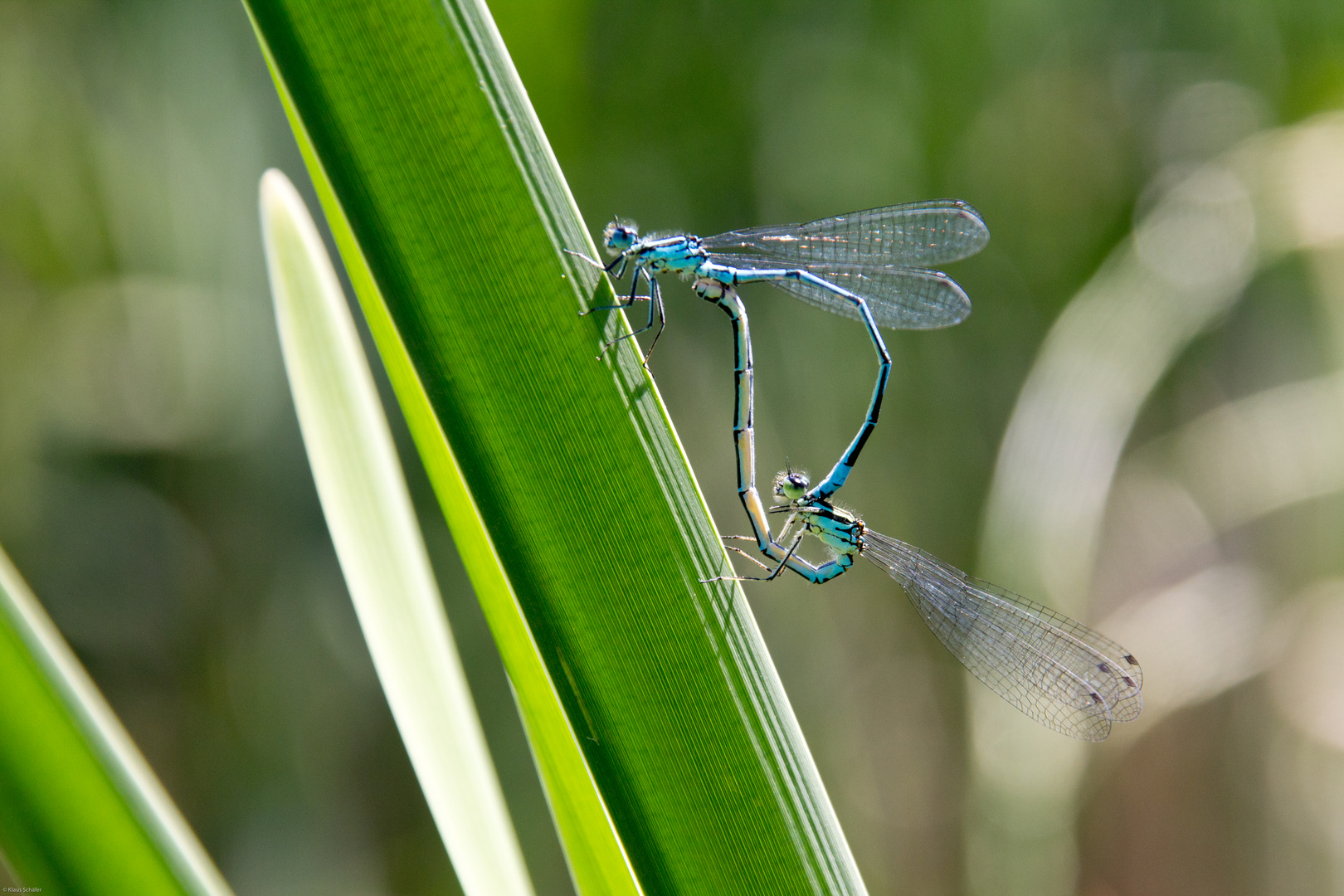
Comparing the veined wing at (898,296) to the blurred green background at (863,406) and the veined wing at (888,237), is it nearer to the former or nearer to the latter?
the veined wing at (888,237)

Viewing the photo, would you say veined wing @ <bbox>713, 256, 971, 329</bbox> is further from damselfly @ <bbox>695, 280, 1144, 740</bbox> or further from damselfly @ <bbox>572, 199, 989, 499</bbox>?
damselfly @ <bbox>695, 280, 1144, 740</bbox>

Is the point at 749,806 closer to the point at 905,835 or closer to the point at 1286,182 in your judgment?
the point at 905,835

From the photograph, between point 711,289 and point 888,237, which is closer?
point 711,289

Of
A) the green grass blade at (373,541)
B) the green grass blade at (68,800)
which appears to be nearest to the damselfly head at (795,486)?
the green grass blade at (373,541)

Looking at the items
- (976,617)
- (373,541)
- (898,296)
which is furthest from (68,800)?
(898,296)

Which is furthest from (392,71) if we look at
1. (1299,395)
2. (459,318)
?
(1299,395)

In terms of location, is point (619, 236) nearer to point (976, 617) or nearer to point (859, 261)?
point (859, 261)

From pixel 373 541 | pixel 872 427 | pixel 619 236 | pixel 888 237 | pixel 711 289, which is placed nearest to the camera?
pixel 373 541

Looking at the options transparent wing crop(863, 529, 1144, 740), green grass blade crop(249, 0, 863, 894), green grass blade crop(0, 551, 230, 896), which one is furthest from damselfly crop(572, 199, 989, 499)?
green grass blade crop(0, 551, 230, 896)
